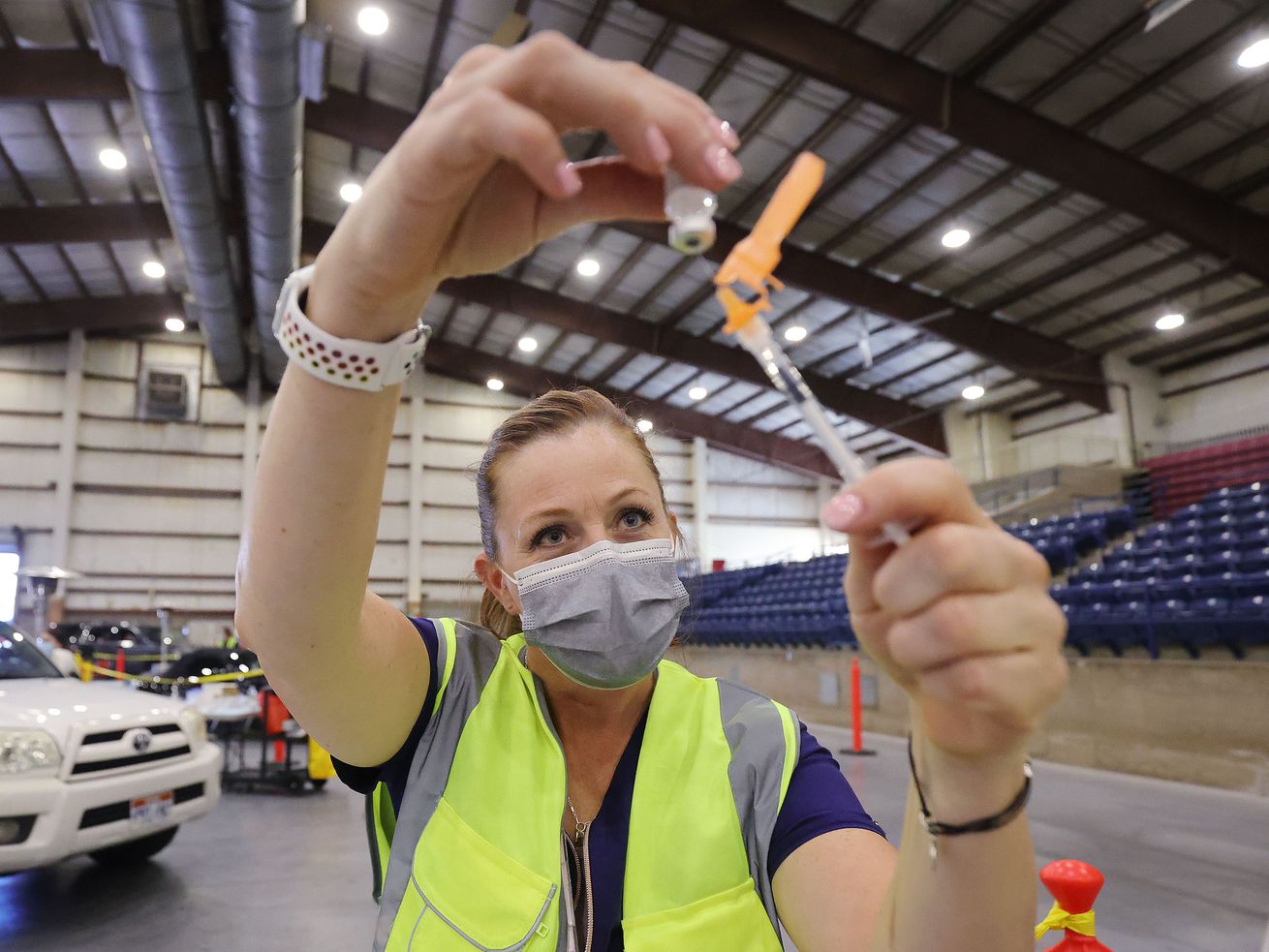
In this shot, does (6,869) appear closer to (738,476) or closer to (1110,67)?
(1110,67)

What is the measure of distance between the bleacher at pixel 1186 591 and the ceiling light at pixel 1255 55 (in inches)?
198

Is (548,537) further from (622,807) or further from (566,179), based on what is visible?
(566,179)

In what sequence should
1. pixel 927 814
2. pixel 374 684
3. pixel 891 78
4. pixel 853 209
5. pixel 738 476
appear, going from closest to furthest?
pixel 927 814
pixel 374 684
pixel 891 78
pixel 853 209
pixel 738 476

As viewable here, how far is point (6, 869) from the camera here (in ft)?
10.6

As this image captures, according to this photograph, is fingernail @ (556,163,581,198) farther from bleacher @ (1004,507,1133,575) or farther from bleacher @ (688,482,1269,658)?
bleacher @ (1004,507,1133,575)

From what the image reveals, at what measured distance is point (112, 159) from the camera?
13820 mm

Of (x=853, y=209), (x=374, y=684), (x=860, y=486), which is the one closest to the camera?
(x=860, y=486)

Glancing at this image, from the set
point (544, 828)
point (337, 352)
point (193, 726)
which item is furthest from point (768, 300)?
point (193, 726)

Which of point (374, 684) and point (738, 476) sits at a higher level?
point (738, 476)

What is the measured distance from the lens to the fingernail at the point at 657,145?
2.03ft

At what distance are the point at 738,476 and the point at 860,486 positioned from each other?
2438cm

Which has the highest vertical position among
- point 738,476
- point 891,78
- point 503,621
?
point 891,78

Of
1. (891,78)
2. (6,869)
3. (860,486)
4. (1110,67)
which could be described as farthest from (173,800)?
(1110,67)

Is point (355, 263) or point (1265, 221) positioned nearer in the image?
point (355, 263)
